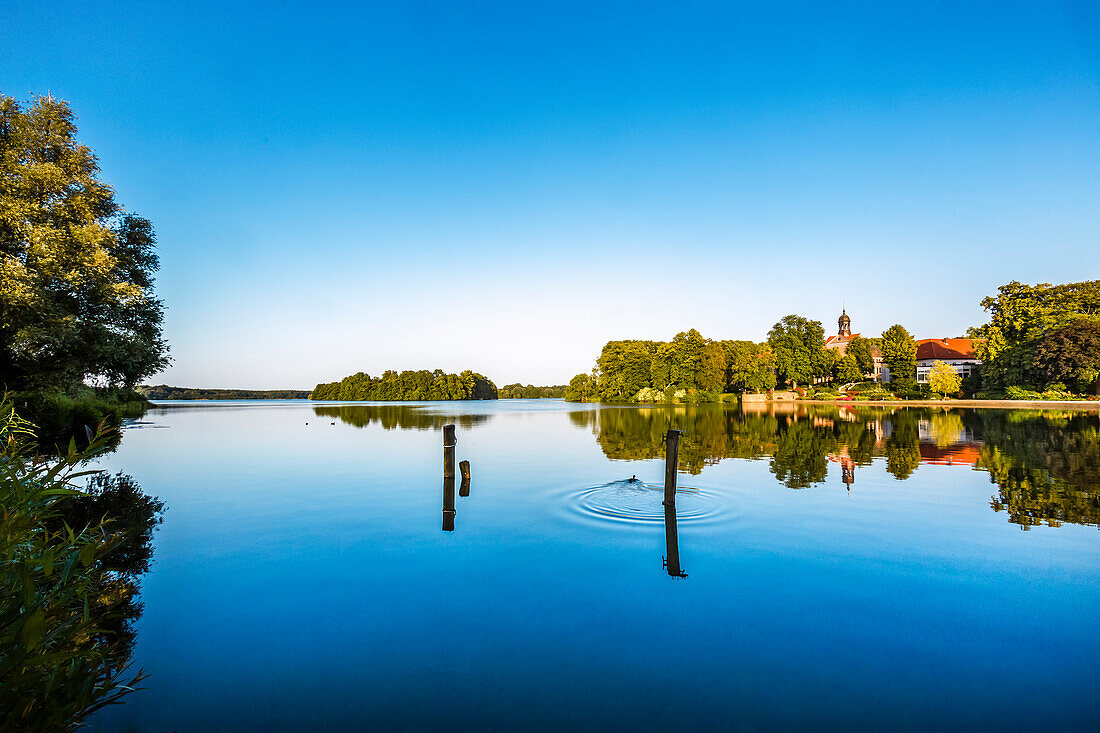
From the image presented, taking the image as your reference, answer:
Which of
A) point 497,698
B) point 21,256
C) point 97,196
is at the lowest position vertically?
point 497,698

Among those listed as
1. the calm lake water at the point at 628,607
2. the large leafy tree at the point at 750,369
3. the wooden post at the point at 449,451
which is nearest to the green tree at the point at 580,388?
the large leafy tree at the point at 750,369

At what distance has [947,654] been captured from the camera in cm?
633

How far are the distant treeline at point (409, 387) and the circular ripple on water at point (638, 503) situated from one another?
14048cm

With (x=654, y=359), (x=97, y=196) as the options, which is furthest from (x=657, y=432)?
(x=654, y=359)

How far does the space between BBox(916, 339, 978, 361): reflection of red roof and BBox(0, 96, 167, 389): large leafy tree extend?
398ft

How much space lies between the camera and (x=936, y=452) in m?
23.2

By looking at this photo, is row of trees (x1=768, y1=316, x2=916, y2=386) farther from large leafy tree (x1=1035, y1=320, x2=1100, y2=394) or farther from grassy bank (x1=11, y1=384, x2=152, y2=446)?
grassy bank (x1=11, y1=384, x2=152, y2=446)

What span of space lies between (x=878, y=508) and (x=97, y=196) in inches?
1123

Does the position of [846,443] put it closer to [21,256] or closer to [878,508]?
[878,508]

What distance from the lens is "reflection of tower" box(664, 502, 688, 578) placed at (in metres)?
9.05

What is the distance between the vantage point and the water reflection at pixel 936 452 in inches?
554

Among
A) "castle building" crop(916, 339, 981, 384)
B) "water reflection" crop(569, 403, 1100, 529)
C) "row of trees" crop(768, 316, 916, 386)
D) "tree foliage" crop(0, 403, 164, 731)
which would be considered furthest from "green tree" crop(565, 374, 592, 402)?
"tree foliage" crop(0, 403, 164, 731)

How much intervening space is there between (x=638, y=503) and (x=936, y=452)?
17.0 m

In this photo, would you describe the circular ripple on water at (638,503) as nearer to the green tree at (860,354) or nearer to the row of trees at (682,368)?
the row of trees at (682,368)
